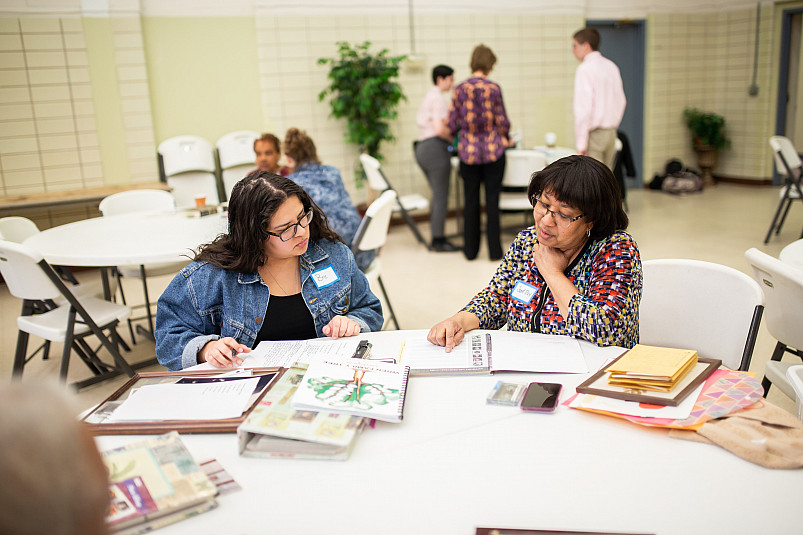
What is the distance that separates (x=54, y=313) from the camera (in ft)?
11.0

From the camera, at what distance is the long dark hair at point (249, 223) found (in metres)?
2.00

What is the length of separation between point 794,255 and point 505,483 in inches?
77.7

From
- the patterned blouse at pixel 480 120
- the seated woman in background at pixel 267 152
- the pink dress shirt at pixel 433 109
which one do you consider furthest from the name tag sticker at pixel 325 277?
the pink dress shirt at pixel 433 109

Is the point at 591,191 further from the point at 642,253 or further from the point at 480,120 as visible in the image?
the point at 642,253

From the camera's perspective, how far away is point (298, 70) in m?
6.64

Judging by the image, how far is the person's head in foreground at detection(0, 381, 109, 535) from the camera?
615mm

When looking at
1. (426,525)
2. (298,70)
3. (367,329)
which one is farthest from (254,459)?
(298,70)

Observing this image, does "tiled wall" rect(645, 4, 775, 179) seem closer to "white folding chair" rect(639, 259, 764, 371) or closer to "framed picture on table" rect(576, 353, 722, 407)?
"white folding chair" rect(639, 259, 764, 371)

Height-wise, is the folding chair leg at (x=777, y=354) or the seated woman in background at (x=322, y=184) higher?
the seated woman in background at (x=322, y=184)

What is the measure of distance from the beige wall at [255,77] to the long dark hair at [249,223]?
4.62 meters

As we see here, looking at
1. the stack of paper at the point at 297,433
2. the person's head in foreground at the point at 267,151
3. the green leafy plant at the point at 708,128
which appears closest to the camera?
the stack of paper at the point at 297,433

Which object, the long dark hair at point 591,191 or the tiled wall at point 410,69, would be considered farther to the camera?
the tiled wall at point 410,69

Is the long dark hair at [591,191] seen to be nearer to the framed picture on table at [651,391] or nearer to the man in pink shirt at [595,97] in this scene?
the framed picture on table at [651,391]

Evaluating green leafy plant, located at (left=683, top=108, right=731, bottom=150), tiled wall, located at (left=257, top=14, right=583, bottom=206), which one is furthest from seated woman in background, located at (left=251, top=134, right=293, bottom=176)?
green leafy plant, located at (left=683, top=108, right=731, bottom=150)
